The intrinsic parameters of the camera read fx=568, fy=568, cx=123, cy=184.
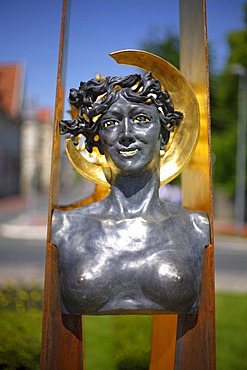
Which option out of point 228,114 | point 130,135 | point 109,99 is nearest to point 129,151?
point 130,135

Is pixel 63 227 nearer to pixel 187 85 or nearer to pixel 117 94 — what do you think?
pixel 117 94

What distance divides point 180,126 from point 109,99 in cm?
60

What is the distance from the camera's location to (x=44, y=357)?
3.25 meters

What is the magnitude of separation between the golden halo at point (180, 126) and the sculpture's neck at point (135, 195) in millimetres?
292

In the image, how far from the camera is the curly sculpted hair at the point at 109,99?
3244 mm

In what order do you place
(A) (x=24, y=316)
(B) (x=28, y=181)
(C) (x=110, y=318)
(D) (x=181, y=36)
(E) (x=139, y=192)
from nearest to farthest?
1. (E) (x=139, y=192)
2. (D) (x=181, y=36)
3. (A) (x=24, y=316)
4. (C) (x=110, y=318)
5. (B) (x=28, y=181)

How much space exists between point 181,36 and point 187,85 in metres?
0.71

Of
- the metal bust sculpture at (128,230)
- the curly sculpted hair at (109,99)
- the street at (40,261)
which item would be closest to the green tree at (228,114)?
the street at (40,261)

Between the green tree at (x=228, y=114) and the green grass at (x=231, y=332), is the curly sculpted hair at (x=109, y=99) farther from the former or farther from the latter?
the green tree at (x=228, y=114)

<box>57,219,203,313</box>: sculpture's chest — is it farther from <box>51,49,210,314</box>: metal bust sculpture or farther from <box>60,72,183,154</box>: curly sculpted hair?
<box>60,72,183,154</box>: curly sculpted hair

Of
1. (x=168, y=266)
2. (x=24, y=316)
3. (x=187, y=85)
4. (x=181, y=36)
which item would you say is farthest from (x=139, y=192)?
(x=24, y=316)

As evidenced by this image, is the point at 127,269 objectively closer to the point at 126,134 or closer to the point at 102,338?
the point at 126,134

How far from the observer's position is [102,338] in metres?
6.24

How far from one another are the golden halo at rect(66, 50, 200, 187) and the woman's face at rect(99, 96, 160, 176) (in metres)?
0.37
